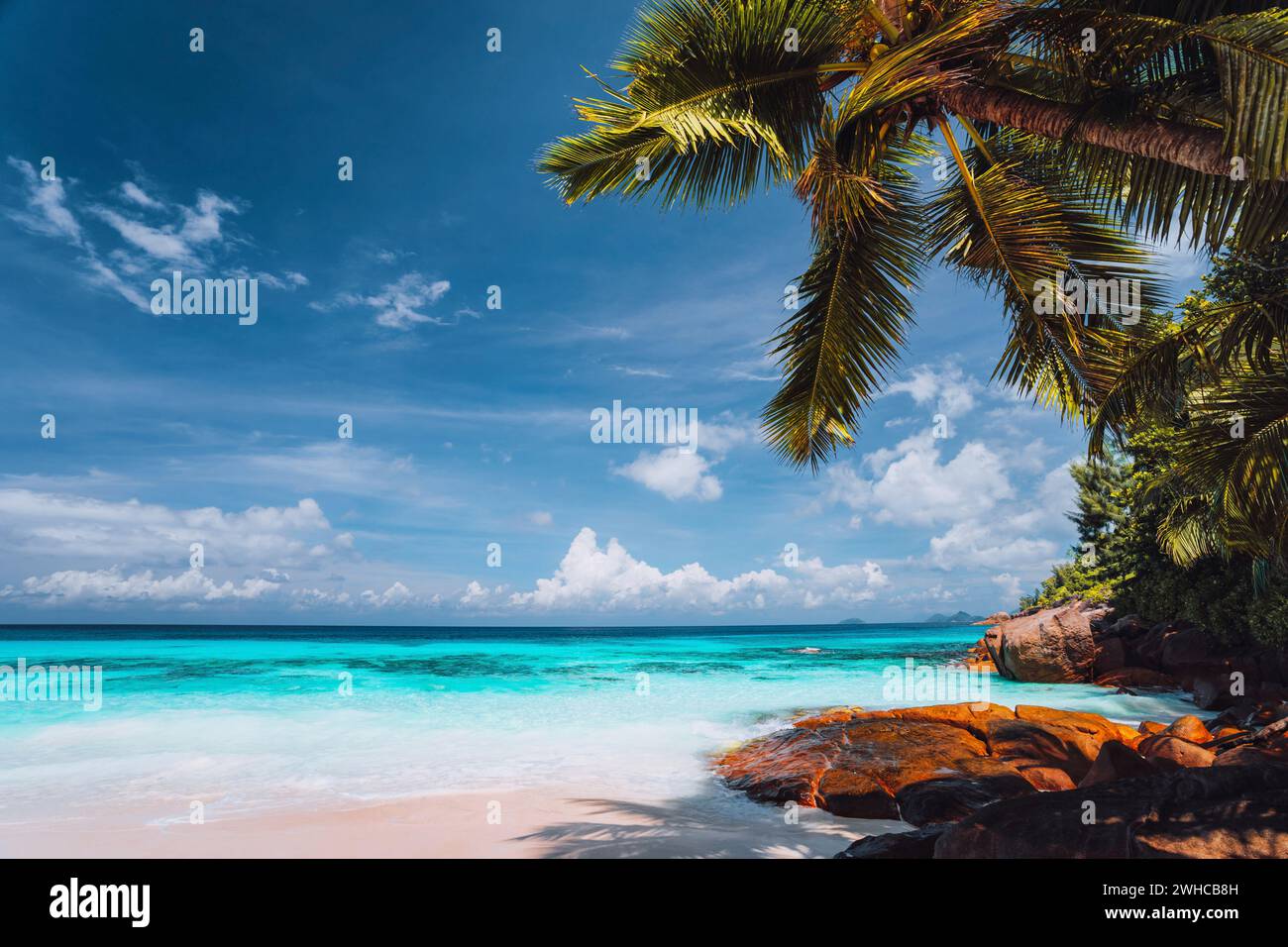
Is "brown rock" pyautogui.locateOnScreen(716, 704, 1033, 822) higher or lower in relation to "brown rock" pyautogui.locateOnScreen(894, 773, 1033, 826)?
lower

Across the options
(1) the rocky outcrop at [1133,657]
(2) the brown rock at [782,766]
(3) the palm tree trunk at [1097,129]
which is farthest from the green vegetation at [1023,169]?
(1) the rocky outcrop at [1133,657]

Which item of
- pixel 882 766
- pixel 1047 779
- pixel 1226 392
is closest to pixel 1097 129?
pixel 1226 392

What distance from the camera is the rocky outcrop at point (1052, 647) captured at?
63.3 ft

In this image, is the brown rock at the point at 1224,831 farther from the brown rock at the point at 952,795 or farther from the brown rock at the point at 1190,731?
the brown rock at the point at 1190,731

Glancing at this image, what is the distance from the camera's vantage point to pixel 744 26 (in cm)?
467

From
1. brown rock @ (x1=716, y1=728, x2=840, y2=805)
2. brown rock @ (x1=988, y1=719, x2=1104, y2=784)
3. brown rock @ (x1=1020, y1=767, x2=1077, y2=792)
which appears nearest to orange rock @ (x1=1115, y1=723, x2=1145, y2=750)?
brown rock @ (x1=988, y1=719, x2=1104, y2=784)

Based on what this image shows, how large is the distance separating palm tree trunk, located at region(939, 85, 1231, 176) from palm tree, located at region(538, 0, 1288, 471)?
1cm

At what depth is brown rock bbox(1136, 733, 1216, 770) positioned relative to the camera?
6867 mm

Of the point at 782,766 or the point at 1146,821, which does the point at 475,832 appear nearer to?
the point at 782,766

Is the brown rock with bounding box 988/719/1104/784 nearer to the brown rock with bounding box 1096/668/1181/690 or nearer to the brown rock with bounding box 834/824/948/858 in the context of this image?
the brown rock with bounding box 834/824/948/858

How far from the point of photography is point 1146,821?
429cm

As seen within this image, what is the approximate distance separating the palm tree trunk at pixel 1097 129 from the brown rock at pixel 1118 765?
18.6 feet
